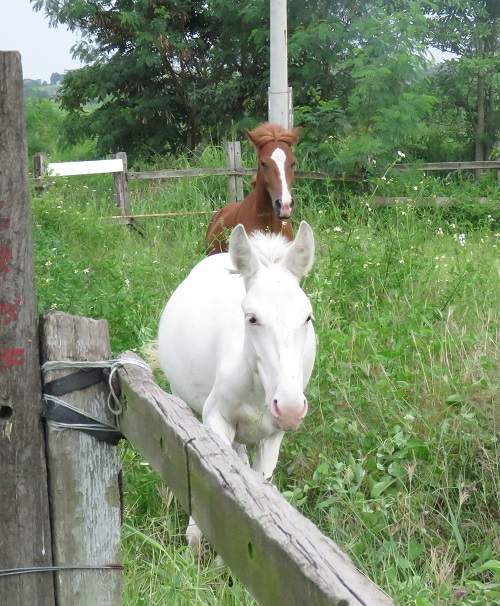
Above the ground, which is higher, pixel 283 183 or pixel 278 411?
pixel 283 183

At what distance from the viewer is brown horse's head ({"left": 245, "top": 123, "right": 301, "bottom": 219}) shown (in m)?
9.18

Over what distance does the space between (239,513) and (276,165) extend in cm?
797

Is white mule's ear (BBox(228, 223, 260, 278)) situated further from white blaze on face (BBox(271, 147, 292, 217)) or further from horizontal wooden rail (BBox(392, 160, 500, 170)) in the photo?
horizontal wooden rail (BBox(392, 160, 500, 170))

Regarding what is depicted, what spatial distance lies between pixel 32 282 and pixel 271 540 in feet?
3.47

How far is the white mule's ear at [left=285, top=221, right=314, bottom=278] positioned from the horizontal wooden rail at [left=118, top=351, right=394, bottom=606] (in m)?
1.83

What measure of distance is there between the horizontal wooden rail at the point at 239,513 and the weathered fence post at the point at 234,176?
12.3 metres

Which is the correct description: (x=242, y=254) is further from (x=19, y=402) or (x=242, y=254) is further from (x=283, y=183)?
(x=283, y=183)

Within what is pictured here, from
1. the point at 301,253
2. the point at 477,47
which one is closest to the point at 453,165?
the point at 477,47

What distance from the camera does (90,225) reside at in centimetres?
1166

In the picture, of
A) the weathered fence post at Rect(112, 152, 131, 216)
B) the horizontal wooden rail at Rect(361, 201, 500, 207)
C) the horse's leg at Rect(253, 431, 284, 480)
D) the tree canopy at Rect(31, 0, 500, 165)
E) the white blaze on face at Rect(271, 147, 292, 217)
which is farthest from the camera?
the tree canopy at Rect(31, 0, 500, 165)

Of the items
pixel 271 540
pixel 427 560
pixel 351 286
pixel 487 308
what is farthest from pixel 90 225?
pixel 271 540

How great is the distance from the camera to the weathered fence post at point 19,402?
7.35 ft

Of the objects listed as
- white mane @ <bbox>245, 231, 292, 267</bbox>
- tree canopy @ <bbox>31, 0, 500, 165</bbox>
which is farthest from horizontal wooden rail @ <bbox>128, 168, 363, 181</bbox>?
white mane @ <bbox>245, 231, 292, 267</bbox>

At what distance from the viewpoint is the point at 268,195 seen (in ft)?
30.9
